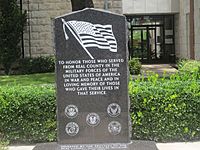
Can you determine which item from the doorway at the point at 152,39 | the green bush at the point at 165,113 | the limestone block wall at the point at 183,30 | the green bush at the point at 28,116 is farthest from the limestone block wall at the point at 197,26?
the green bush at the point at 28,116

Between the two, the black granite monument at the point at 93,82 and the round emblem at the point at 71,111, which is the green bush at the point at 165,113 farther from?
the round emblem at the point at 71,111

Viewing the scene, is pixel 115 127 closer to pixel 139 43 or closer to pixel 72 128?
pixel 72 128

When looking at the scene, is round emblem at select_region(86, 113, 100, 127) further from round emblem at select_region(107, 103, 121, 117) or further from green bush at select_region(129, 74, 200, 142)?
green bush at select_region(129, 74, 200, 142)

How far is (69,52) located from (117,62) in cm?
70

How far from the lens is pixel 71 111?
6.41 m

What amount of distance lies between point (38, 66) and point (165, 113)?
601 inches

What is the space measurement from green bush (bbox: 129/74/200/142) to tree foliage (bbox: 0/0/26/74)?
15.0m

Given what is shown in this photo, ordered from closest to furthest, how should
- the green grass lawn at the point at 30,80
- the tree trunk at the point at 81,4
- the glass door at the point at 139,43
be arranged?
1. the green grass lawn at the point at 30,80
2. the tree trunk at the point at 81,4
3. the glass door at the point at 139,43

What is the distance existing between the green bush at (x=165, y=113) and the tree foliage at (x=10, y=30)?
49.3ft

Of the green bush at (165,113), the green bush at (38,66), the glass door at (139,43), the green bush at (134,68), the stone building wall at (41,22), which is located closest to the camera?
the green bush at (165,113)

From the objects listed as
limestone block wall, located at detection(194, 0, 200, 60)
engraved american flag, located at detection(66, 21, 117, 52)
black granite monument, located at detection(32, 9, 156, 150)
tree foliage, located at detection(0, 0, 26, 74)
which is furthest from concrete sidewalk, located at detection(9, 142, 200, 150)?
limestone block wall, located at detection(194, 0, 200, 60)

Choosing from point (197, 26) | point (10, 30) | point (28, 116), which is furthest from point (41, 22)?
point (28, 116)

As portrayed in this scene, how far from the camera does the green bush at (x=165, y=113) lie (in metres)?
7.55

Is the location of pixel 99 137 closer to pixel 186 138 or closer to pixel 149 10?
pixel 186 138
